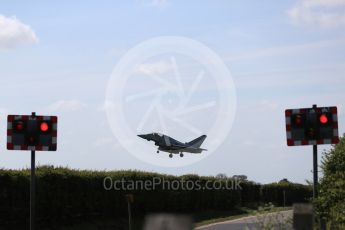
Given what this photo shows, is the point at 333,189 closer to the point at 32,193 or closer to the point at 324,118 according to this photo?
the point at 324,118

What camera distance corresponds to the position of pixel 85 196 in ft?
89.0

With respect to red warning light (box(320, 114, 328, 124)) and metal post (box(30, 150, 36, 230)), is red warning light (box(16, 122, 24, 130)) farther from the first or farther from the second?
red warning light (box(320, 114, 328, 124))

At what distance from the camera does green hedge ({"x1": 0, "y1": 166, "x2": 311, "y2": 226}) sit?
23.0 meters

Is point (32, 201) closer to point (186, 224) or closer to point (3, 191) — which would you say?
point (3, 191)

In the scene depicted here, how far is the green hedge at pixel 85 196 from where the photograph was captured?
22984 mm

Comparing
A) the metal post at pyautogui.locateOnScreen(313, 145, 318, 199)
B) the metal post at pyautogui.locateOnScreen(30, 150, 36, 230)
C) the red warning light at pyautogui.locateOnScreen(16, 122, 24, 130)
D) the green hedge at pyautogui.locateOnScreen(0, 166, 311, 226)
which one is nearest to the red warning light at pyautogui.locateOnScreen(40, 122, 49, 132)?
the red warning light at pyautogui.locateOnScreen(16, 122, 24, 130)

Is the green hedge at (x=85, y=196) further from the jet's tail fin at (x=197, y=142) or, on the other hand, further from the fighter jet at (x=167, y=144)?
the jet's tail fin at (x=197, y=142)

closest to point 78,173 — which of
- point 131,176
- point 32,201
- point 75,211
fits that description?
point 75,211

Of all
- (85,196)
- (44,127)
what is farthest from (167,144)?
(44,127)

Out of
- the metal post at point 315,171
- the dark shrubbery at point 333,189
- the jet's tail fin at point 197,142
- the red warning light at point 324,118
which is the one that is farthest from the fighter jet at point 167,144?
the red warning light at point 324,118

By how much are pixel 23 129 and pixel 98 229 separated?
41.0ft

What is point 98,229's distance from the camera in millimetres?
27047

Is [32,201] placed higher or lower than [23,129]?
lower

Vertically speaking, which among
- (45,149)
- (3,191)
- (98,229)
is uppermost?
(45,149)
